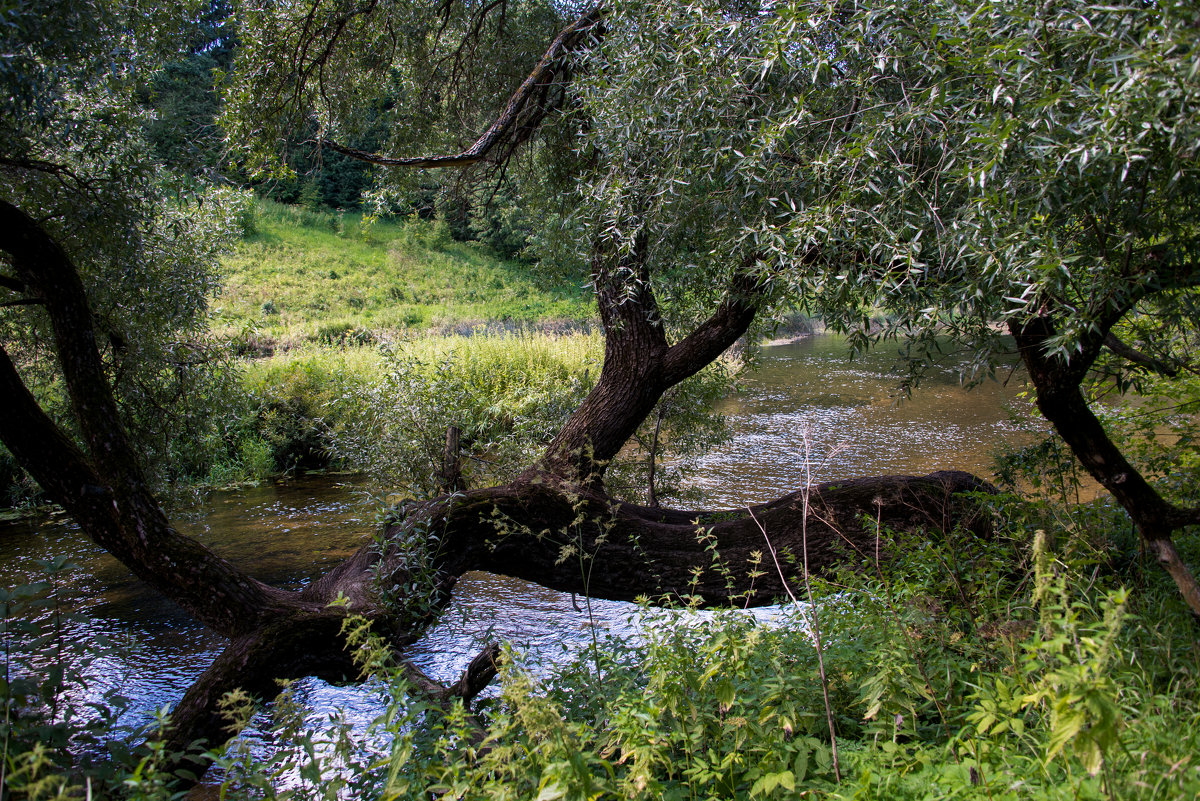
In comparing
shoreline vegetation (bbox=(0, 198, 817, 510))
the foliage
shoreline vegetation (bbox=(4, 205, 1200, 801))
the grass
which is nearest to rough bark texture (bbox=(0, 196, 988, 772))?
shoreline vegetation (bbox=(4, 205, 1200, 801))

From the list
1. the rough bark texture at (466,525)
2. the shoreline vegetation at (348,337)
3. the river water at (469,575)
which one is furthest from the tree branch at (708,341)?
the river water at (469,575)

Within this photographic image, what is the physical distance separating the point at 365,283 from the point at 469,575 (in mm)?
21431

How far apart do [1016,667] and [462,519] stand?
3.31m

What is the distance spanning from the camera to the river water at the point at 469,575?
18.2ft

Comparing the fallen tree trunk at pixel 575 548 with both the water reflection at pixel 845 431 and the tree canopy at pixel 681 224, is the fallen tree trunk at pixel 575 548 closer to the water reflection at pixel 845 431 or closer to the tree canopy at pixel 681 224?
the tree canopy at pixel 681 224

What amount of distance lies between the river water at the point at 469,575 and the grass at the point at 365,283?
7827 mm

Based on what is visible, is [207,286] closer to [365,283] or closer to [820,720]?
[820,720]

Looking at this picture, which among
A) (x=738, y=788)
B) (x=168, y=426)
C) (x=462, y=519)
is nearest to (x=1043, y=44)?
(x=738, y=788)

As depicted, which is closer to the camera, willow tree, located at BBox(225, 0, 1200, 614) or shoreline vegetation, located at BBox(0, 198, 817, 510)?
willow tree, located at BBox(225, 0, 1200, 614)

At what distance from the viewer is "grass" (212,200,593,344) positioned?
21.5 meters

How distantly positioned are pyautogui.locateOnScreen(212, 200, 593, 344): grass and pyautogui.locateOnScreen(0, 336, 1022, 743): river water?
7.83 meters

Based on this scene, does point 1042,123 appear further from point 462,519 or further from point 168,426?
point 168,426

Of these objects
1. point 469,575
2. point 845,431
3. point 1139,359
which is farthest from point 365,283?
point 1139,359

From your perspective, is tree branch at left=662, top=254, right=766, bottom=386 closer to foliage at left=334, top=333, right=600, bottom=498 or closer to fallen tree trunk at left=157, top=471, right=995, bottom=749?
fallen tree trunk at left=157, top=471, right=995, bottom=749
